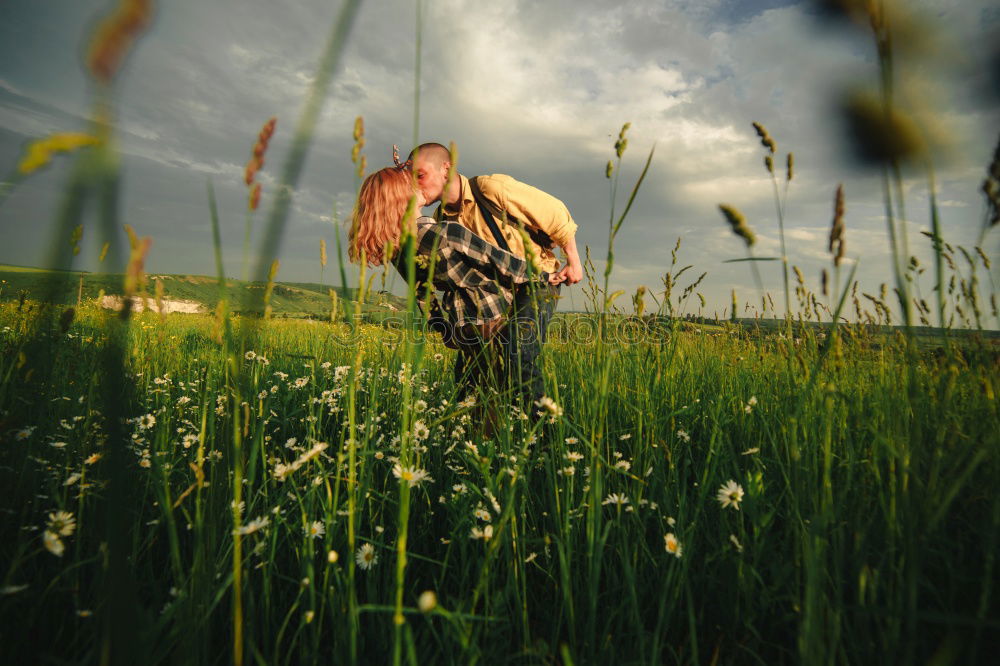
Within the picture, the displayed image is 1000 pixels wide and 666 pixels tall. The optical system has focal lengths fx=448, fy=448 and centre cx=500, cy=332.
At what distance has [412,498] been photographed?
1.87 m

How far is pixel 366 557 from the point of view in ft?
4.72

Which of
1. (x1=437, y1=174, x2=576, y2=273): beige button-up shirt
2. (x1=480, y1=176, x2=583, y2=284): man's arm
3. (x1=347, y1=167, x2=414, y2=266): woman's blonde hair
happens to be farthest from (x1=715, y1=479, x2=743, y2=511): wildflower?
(x1=347, y1=167, x2=414, y2=266): woman's blonde hair

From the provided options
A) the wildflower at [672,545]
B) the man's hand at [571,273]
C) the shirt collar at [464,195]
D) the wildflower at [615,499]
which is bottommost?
the wildflower at [672,545]

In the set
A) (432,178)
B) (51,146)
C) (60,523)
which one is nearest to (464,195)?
(432,178)

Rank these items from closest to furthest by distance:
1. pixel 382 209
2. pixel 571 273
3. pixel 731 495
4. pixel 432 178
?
pixel 731 495 → pixel 382 209 → pixel 432 178 → pixel 571 273

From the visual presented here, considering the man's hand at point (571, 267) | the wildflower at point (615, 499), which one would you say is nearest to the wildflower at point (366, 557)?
the wildflower at point (615, 499)

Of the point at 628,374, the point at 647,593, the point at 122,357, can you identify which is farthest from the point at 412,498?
the point at 628,374

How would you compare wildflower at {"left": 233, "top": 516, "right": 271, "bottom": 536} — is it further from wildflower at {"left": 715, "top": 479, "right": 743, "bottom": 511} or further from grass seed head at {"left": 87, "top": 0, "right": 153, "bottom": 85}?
wildflower at {"left": 715, "top": 479, "right": 743, "bottom": 511}

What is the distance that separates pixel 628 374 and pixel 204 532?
2.91 metres

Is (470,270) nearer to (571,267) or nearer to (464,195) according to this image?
(464,195)

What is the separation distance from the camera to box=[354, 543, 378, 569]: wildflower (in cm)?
139

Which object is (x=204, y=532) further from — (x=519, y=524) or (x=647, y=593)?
(x=647, y=593)

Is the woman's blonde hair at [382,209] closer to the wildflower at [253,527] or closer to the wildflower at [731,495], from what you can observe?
the wildflower at [253,527]

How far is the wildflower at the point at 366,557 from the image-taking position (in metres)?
1.39
